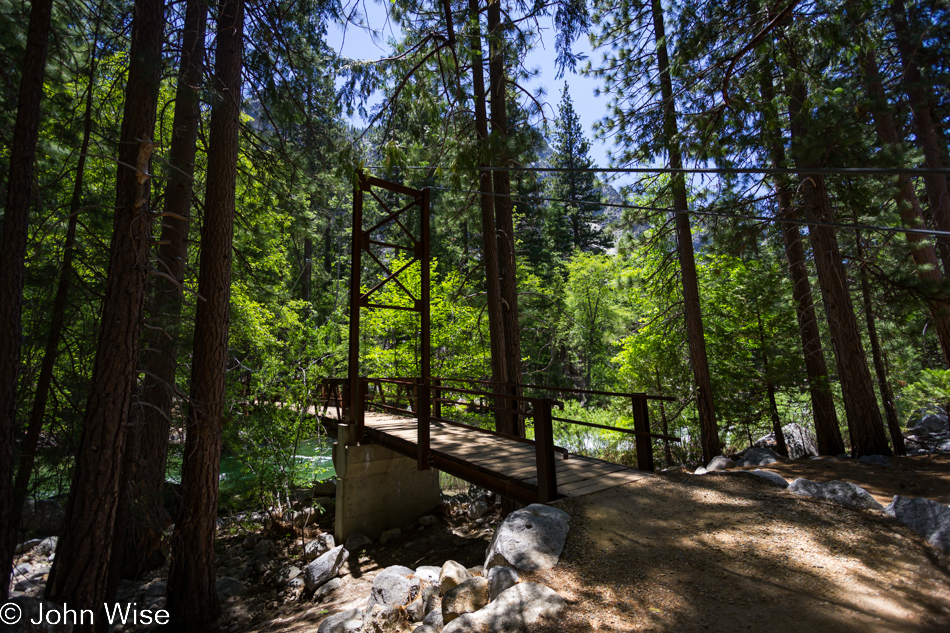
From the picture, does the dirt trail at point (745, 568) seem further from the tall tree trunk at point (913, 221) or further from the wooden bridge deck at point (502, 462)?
the tall tree trunk at point (913, 221)

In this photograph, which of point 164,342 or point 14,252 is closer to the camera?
point 14,252

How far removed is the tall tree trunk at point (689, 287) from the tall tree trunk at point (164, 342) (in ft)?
22.9

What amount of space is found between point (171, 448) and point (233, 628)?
3.29m

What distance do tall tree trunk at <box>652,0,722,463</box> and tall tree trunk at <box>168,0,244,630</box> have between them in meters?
6.45

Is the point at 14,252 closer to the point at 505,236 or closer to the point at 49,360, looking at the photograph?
the point at 49,360

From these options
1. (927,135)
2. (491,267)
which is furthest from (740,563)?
(927,135)

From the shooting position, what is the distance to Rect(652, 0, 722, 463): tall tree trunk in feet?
25.0

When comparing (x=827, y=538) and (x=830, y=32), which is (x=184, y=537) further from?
(x=830, y=32)

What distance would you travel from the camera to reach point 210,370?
5.25 meters

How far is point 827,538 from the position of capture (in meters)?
3.39

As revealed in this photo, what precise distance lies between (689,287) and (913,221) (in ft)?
14.0

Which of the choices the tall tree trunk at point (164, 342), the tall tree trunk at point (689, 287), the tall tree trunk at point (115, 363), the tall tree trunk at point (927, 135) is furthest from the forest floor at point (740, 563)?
the tall tree trunk at point (927, 135)

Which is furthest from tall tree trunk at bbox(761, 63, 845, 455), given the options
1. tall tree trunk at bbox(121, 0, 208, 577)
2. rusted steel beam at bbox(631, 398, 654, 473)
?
tall tree trunk at bbox(121, 0, 208, 577)

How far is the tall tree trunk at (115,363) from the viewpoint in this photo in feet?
11.9
